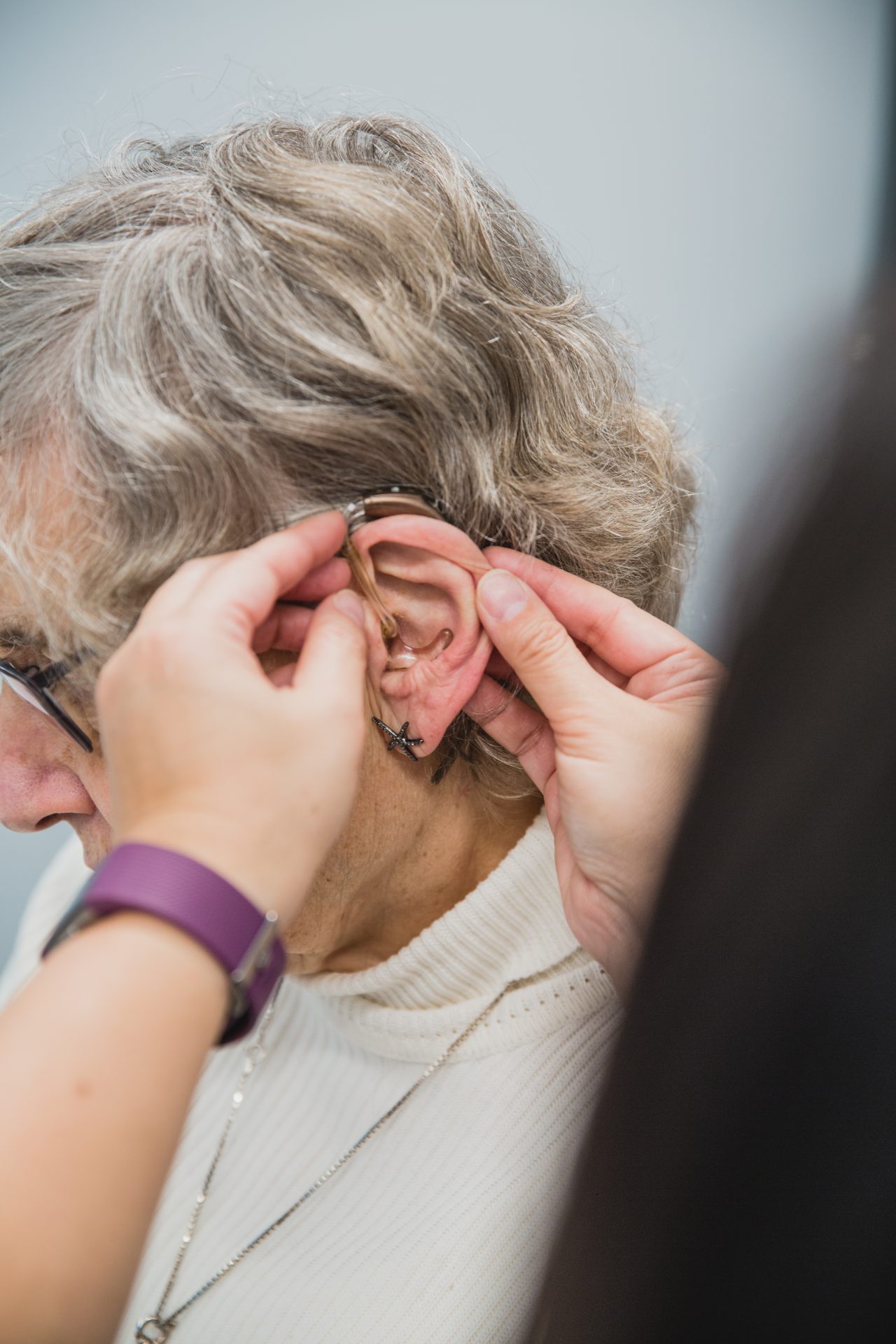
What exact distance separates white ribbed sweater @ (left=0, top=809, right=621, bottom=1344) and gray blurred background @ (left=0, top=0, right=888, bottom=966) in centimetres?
79

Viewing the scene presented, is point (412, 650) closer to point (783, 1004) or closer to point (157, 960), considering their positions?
point (157, 960)

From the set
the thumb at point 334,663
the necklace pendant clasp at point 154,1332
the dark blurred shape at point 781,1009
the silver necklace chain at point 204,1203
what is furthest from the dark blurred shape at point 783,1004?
the necklace pendant clasp at point 154,1332

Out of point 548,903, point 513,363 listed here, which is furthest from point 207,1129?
point 513,363

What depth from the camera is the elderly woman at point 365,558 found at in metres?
0.93

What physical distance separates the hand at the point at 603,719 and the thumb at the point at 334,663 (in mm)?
178

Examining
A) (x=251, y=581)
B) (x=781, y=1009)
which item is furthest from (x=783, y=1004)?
(x=251, y=581)

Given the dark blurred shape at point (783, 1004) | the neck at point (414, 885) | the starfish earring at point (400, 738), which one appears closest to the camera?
the dark blurred shape at point (783, 1004)

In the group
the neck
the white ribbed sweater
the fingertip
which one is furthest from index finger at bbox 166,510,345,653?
the white ribbed sweater

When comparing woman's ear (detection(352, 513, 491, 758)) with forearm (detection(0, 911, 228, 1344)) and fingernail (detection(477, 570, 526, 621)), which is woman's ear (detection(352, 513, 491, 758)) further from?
forearm (detection(0, 911, 228, 1344))

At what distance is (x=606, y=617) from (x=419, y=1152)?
2.27 ft

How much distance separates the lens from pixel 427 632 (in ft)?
3.43

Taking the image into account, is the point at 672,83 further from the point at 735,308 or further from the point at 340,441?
the point at 340,441

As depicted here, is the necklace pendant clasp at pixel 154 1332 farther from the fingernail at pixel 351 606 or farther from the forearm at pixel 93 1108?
the fingernail at pixel 351 606

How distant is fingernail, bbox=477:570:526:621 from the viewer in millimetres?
985
